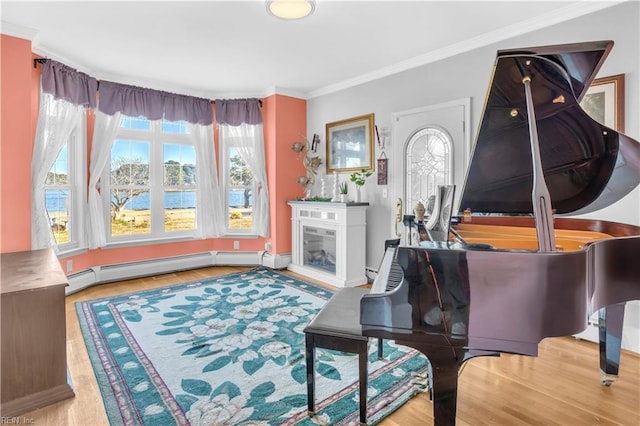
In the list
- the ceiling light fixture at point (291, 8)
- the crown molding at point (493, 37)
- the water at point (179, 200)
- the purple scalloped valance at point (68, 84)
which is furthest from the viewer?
the water at point (179, 200)

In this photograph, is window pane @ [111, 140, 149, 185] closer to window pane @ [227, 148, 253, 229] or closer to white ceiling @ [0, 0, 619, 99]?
white ceiling @ [0, 0, 619, 99]

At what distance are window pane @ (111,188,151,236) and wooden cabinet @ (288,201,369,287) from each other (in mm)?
2044

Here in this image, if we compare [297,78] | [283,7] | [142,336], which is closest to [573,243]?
[283,7]

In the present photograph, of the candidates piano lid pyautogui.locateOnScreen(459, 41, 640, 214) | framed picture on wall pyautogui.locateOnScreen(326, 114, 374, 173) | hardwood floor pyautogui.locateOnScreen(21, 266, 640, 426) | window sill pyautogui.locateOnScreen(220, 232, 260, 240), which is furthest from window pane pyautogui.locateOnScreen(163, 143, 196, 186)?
piano lid pyautogui.locateOnScreen(459, 41, 640, 214)

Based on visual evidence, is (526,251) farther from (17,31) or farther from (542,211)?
(17,31)

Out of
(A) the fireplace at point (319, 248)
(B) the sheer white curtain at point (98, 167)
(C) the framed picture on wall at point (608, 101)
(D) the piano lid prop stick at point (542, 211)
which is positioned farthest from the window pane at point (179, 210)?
(C) the framed picture on wall at point (608, 101)

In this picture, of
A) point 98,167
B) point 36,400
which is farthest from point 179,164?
point 36,400

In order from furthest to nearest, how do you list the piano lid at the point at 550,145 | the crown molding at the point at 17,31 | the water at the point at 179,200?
the water at the point at 179,200 → the crown molding at the point at 17,31 → the piano lid at the point at 550,145

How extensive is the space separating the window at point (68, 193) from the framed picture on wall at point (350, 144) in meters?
3.09

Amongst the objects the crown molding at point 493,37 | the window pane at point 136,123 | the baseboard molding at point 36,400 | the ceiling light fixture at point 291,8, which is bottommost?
the baseboard molding at point 36,400

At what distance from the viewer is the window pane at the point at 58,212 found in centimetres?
377

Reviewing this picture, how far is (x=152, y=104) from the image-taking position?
4.49 metres

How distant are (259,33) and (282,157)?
2059 mm

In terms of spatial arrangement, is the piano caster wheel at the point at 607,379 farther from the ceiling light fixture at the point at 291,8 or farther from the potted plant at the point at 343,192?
the ceiling light fixture at the point at 291,8
